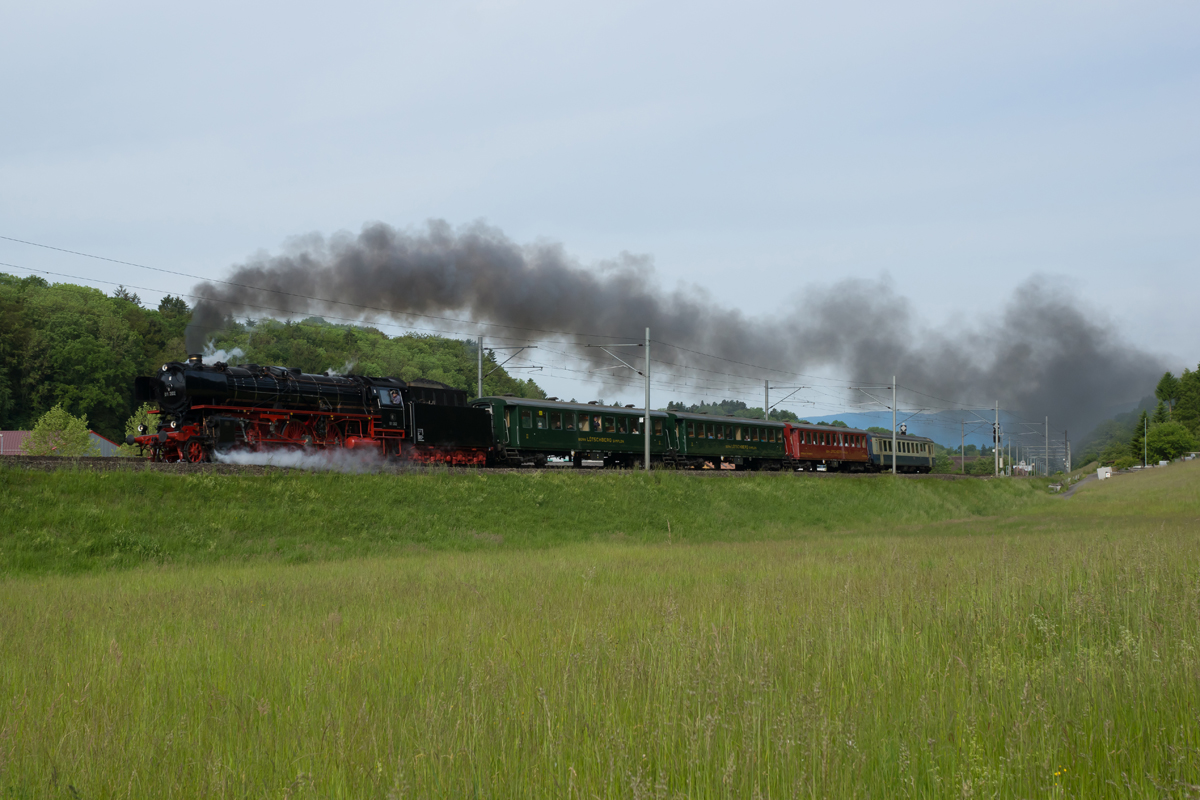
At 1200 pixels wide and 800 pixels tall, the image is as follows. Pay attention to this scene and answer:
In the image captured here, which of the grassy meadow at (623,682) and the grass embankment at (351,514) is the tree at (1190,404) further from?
the grassy meadow at (623,682)

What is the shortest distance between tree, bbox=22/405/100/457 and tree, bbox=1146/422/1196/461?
13744 cm

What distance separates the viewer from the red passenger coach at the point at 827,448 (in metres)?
50.8

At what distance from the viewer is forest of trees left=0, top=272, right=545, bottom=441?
225ft

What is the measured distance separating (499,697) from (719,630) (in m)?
2.08

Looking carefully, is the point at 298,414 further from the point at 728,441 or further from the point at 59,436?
the point at 59,436

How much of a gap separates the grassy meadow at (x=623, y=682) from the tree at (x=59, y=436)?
49389mm

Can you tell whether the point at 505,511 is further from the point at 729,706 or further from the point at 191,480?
the point at 729,706

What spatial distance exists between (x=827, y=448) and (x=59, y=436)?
52.7 metres

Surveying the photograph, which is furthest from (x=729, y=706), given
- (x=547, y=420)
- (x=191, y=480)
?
(x=547, y=420)

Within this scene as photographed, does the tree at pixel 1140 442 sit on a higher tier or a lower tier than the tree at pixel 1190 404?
lower

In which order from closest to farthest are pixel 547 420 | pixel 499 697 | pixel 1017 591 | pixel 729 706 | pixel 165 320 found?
pixel 729 706 < pixel 499 697 < pixel 1017 591 < pixel 547 420 < pixel 165 320

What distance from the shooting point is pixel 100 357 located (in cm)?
6981

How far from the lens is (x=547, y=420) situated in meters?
35.7

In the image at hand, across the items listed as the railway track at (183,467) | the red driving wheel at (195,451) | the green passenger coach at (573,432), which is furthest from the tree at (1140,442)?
the red driving wheel at (195,451)
